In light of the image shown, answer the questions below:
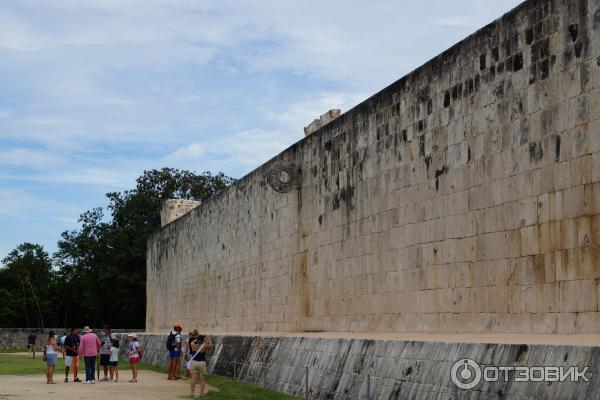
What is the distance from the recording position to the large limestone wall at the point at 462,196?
413 inches

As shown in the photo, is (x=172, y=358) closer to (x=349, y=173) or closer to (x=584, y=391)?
(x=349, y=173)

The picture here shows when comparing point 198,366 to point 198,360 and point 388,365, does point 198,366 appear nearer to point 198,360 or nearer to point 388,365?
point 198,360

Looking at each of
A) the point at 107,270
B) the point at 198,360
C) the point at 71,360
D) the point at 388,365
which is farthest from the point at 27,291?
the point at 388,365

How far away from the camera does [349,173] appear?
17016 mm

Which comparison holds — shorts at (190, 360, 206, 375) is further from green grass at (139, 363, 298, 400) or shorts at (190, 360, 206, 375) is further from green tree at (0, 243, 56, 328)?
green tree at (0, 243, 56, 328)

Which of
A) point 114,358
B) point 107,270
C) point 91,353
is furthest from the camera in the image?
point 107,270

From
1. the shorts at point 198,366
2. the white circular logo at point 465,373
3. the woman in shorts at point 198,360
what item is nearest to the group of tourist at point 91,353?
the woman in shorts at point 198,360

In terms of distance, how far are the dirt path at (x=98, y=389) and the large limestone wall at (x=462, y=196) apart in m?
3.23

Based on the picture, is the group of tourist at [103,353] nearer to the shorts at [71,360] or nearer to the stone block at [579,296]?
the shorts at [71,360]

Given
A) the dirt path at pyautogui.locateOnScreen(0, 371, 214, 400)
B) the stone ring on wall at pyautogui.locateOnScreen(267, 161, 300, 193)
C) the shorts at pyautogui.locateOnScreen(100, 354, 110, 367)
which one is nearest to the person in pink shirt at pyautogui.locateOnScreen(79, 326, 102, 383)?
the dirt path at pyautogui.locateOnScreen(0, 371, 214, 400)

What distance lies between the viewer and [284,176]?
19.9 meters

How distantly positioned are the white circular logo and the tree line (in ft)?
152

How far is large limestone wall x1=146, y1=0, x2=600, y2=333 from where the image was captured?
1050 cm

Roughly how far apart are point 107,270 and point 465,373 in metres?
47.6
